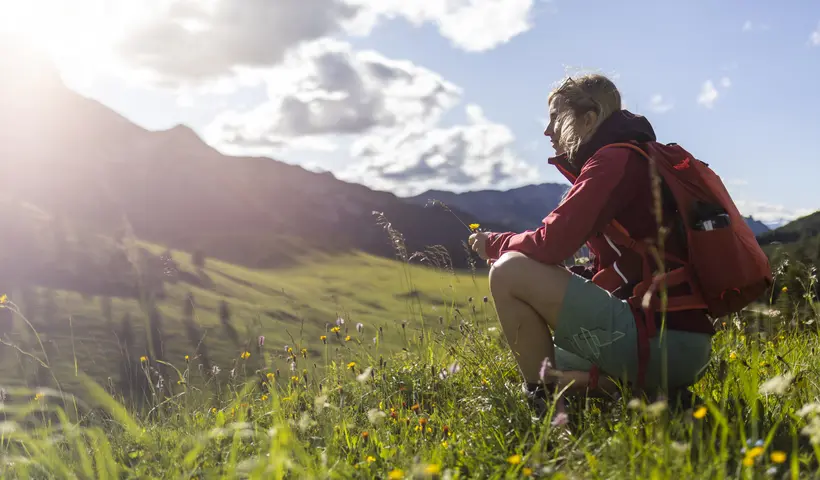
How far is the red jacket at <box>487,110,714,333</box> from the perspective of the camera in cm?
267

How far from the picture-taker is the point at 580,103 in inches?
120

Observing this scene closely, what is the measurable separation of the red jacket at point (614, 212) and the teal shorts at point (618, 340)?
95mm

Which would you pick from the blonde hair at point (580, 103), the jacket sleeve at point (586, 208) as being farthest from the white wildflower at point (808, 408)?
the blonde hair at point (580, 103)

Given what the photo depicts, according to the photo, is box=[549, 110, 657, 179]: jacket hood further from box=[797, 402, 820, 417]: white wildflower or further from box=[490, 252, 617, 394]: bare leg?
box=[797, 402, 820, 417]: white wildflower

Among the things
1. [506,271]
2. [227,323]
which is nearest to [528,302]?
[506,271]

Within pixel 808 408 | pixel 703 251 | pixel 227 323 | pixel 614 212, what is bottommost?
pixel 227 323

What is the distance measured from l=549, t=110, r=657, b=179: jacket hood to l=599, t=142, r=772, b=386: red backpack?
0.10 meters

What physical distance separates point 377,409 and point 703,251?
1.80 m

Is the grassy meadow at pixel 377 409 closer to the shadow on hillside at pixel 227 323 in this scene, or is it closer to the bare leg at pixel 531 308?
the shadow on hillside at pixel 227 323

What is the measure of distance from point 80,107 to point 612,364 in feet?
398

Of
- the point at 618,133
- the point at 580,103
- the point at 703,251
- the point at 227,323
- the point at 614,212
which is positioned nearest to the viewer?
the point at 703,251

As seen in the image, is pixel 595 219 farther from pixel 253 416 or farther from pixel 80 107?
pixel 80 107

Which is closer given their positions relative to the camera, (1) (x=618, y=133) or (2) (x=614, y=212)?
(2) (x=614, y=212)

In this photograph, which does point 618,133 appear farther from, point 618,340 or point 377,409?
point 377,409
